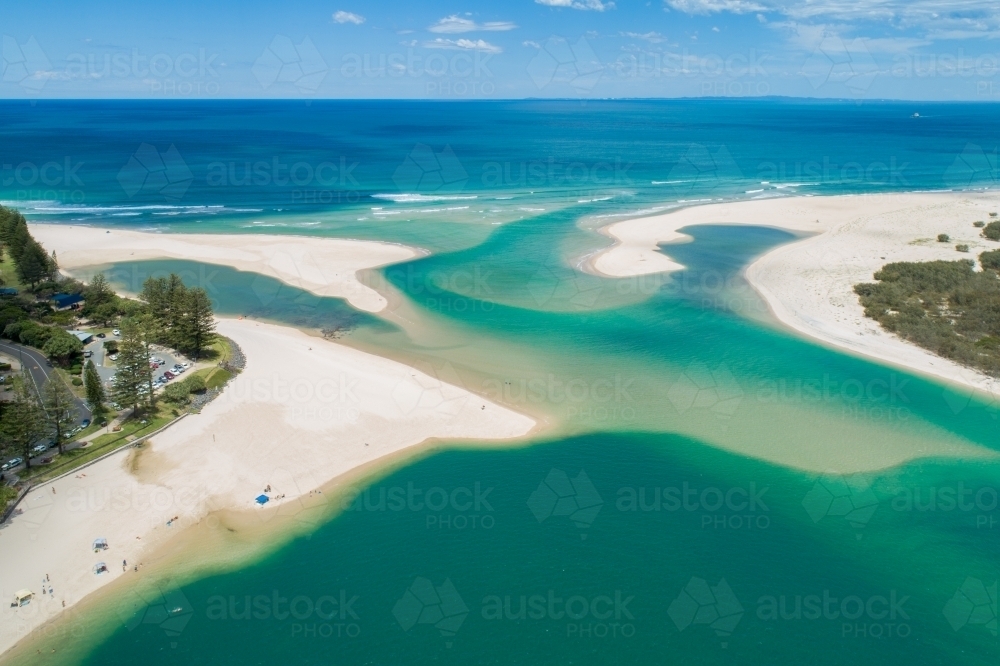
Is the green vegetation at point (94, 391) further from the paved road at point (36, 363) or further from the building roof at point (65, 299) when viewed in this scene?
the building roof at point (65, 299)

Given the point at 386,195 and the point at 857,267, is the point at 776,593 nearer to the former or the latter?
the point at 857,267

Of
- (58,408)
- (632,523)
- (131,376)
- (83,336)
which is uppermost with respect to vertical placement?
(131,376)

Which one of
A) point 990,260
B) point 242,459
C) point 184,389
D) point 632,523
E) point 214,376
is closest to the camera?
point 632,523

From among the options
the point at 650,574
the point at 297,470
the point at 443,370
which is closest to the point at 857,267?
the point at 443,370

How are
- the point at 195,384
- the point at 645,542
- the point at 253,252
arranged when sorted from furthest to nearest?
the point at 253,252 → the point at 195,384 → the point at 645,542

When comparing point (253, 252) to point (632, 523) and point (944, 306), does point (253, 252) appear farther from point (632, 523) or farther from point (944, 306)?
point (944, 306)

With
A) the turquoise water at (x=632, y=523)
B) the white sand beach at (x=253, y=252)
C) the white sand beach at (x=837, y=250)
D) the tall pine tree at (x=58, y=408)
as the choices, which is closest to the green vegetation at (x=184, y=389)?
the tall pine tree at (x=58, y=408)

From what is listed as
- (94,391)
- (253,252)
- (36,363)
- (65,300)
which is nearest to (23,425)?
(94,391)
